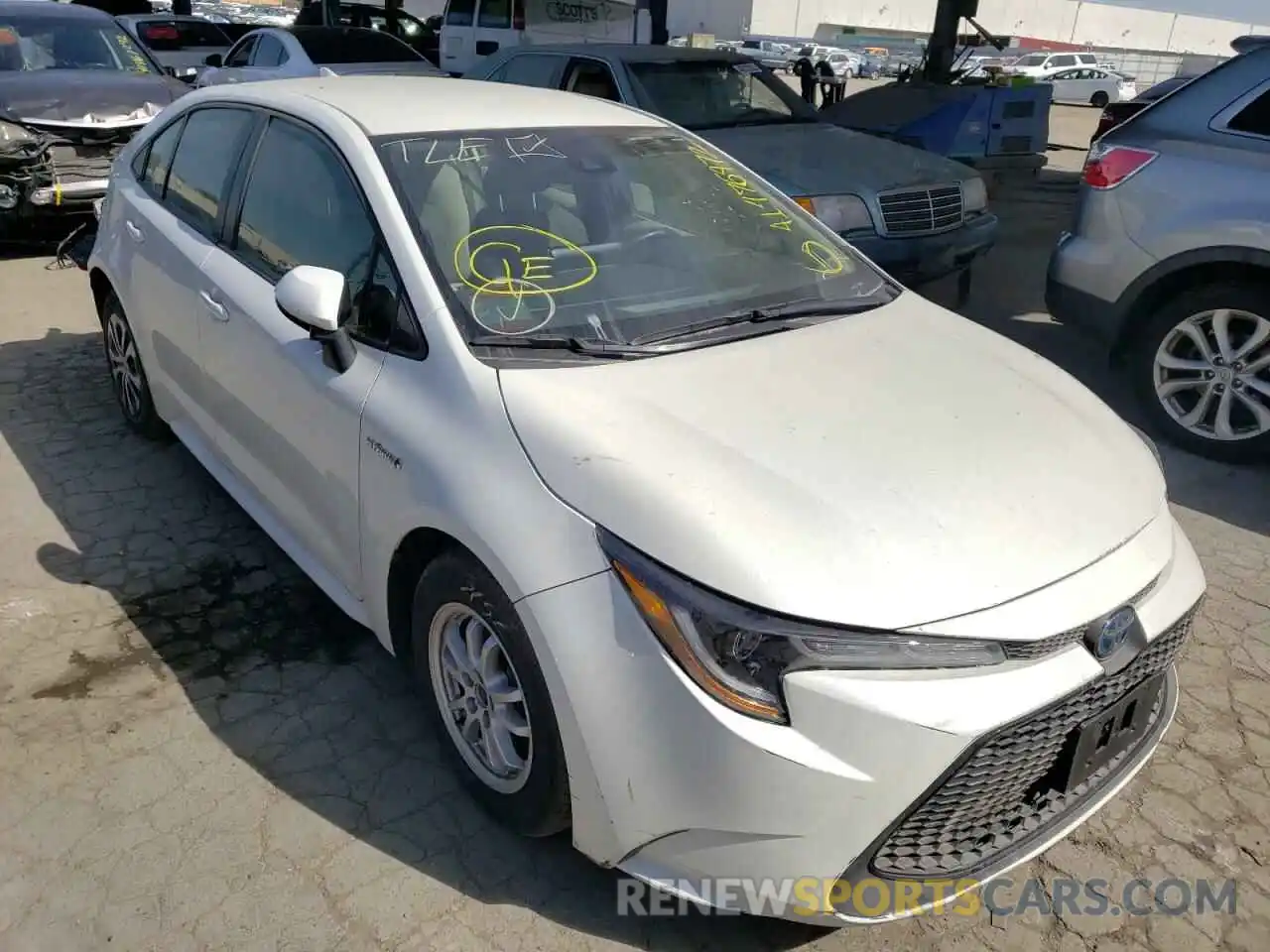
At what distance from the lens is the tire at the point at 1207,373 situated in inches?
177

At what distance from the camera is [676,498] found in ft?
6.68

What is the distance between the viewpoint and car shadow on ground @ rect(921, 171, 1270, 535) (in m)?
4.38

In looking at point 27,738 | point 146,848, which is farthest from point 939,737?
point 27,738

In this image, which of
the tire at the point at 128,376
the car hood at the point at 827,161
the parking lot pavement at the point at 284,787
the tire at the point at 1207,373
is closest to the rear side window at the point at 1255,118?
the tire at the point at 1207,373

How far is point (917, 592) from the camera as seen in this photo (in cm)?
192

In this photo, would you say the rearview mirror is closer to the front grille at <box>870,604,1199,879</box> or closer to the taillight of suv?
the front grille at <box>870,604,1199,879</box>

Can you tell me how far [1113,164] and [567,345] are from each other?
3.55 m

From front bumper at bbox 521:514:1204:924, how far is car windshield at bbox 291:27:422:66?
1095 cm

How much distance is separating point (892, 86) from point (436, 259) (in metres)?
9.18

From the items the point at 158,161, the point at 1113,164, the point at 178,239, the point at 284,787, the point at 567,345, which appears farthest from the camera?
the point at 1113,164

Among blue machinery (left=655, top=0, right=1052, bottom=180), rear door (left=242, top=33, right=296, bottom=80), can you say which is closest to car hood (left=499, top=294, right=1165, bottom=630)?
blue machinery (left=655, top=0, right=1052, bottom=180)

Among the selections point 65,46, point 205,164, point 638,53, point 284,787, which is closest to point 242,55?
point 65,46

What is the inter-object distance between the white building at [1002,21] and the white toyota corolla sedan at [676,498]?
6268cm

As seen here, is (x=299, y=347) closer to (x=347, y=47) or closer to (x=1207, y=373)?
(x=1207, y=373)
